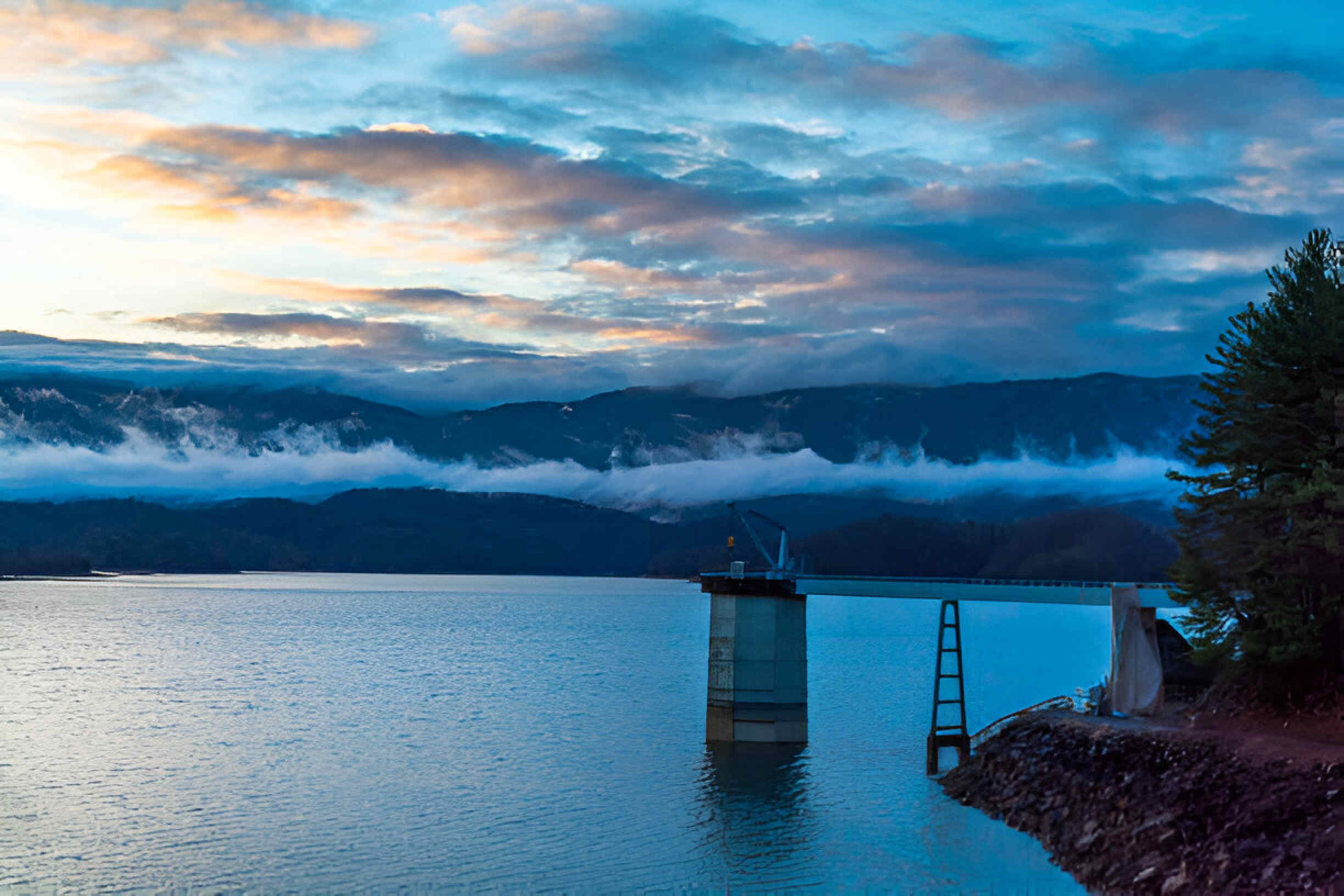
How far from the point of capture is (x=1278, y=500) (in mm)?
45312

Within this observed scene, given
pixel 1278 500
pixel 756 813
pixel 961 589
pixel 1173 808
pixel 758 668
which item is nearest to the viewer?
pixel 1173 808

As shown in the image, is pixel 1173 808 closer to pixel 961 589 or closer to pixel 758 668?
pixel 758 668

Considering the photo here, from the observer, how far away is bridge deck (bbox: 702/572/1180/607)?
7512 centimetres

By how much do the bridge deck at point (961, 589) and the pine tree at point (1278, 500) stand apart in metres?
19.7

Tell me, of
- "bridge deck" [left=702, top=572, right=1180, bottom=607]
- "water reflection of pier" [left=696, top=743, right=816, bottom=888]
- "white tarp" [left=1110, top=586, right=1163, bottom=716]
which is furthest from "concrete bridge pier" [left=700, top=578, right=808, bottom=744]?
"white tarp" [left=1110, top=586, right=1163, bottom=716]

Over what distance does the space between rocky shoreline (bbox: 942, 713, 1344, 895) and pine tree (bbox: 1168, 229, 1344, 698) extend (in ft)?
14.9

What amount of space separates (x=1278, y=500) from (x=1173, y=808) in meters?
13.5

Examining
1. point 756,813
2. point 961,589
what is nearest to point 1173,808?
point 756,813

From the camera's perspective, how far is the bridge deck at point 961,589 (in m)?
75.1

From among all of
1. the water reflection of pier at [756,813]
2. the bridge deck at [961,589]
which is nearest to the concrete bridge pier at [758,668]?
the water reflection of pier at [756,813]

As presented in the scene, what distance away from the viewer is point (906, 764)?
217 ft

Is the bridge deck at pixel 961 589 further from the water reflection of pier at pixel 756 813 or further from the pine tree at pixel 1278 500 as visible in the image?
the pine tree at pixel 1278 500

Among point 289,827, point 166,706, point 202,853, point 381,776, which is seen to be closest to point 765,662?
point 381,776

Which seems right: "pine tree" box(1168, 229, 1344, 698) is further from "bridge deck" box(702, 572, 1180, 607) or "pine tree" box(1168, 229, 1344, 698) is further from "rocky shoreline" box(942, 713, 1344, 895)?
"bridge deck" box(702, 572, 1180, 607)
